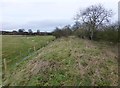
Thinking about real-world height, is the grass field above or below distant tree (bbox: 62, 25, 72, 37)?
below

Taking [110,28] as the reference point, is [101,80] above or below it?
below

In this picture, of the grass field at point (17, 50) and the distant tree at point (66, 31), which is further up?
the distant tree at point (66, 31)

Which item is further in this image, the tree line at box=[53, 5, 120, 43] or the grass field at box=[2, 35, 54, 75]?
the tree line at box=[53, 5, 120, 43]

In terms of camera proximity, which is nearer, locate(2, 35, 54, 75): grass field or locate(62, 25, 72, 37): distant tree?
locate(2, 35, 54, 75): grass field

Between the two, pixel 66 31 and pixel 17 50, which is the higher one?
pixel 66 31

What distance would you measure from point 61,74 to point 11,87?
3.51 m

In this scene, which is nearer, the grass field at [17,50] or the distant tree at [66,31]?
the grass field at [17,50]

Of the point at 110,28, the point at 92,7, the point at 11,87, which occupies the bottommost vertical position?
the point at 11,87

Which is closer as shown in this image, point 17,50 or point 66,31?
point 17,50

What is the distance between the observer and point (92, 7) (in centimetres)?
4528

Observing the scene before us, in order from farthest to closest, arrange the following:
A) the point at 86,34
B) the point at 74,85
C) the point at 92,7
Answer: the point at 92,7
the point at 86,34
the point at 74,85

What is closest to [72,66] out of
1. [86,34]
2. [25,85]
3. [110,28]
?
[25,85]

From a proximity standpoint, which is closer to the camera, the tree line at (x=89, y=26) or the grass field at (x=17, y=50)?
the grass field at (x=17, y=50)

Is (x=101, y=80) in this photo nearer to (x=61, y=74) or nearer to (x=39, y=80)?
(x=61, y=74)
